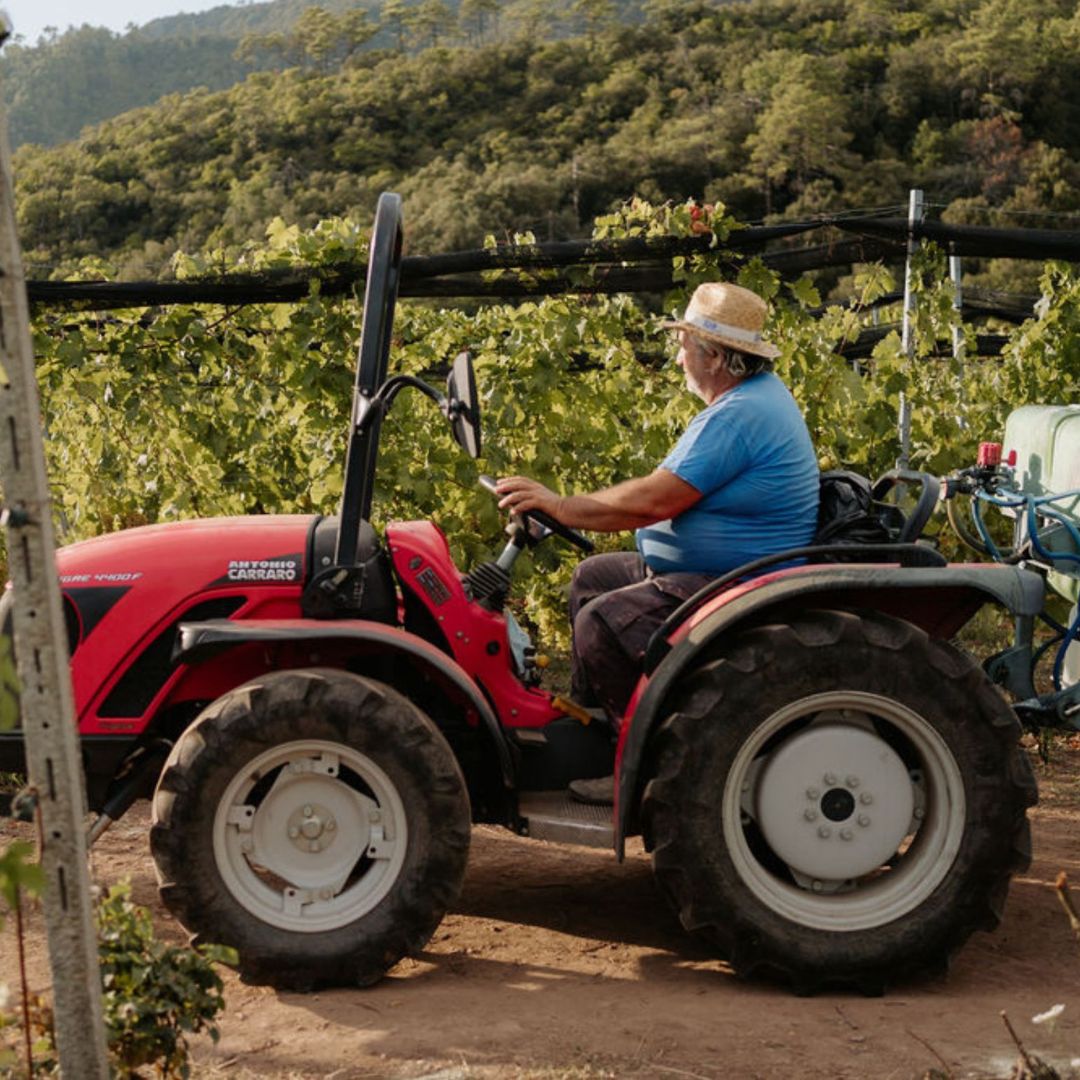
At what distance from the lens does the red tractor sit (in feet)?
12.2

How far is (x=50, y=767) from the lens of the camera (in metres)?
2.45

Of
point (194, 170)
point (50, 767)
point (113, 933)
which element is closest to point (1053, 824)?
point (113, 933)

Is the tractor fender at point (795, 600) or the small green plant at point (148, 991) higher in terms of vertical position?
the tractor fender at point (795, 600)

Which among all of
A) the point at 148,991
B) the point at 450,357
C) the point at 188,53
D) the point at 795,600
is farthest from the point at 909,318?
the point at 188,53

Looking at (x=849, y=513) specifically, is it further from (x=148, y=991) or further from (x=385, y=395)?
(x=148, y=991)

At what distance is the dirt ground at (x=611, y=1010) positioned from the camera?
3.31 m

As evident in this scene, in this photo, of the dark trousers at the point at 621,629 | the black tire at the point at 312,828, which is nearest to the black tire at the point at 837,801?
the dark trousers at the point at 621,629

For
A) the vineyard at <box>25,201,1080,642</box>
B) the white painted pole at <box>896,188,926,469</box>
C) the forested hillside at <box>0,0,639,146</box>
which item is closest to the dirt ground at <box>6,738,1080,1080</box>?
the vineyard at <box>25,201,1080,642</box>

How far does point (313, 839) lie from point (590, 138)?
60516 millimetres

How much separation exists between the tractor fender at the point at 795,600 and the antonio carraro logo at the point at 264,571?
910mm

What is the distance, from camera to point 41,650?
2428 millimetres

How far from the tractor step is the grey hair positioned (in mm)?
1188

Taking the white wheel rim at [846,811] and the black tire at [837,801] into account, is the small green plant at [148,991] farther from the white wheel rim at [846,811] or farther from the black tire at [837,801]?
the white wheel rim at [846,811]

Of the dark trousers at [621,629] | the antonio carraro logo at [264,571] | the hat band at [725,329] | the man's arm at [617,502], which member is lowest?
the dark trousers at [621,629]
